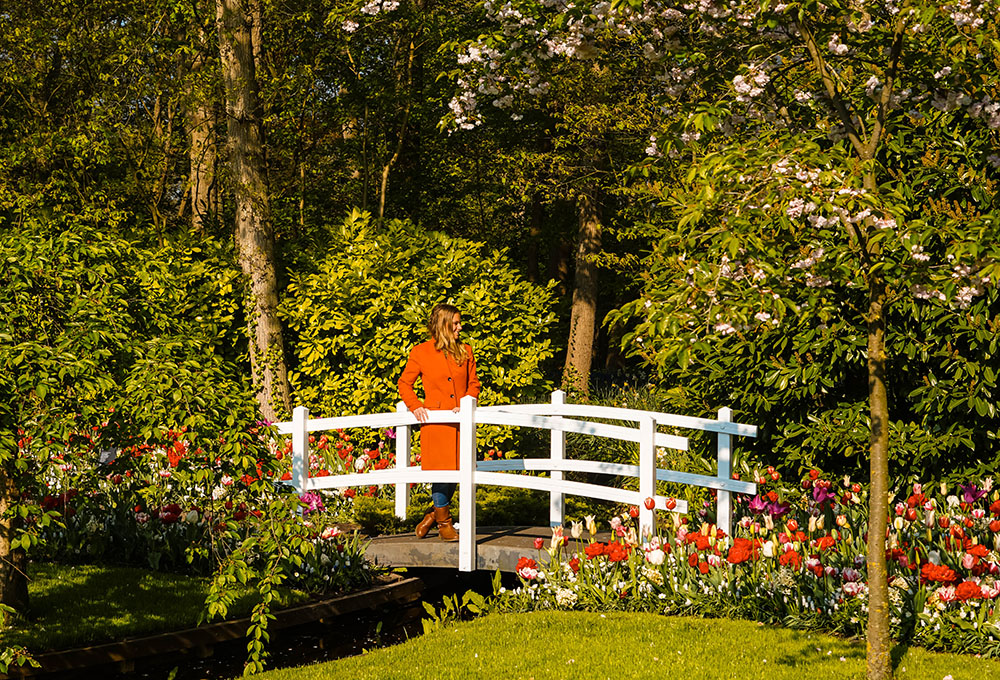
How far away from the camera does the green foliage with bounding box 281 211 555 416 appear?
12.5 meters

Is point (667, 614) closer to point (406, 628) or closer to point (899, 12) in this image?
point (406, 628)

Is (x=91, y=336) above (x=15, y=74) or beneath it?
beneath

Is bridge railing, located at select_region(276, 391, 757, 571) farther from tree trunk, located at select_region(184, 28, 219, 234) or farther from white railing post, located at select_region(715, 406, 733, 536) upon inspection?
tree trunk, located at select_region(184, 28, 219, 234)

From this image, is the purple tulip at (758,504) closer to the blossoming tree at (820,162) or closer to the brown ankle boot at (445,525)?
the blossoming tree at (820,162)

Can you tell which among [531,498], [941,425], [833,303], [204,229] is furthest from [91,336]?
[204,229]

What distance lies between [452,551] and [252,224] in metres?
5.67

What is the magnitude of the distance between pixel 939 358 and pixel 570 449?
5660 mm

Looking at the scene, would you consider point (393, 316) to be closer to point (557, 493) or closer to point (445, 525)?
point (445, 525)

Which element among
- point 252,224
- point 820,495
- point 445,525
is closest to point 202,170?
point 252,224

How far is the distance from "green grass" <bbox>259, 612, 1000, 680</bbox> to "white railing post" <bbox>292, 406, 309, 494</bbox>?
2601 mm

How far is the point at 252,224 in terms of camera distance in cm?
1289

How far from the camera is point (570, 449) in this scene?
13.1 metres

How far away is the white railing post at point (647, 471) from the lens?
8062 mm

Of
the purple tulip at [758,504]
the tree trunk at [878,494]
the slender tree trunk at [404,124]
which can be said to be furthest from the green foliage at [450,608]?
the slender tree trunk at [404,124]
